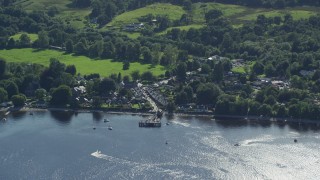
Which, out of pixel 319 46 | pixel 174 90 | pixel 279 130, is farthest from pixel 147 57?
pixel 279 130

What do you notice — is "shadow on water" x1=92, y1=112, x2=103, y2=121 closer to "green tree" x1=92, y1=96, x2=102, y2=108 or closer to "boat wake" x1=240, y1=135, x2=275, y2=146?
"green tree" x1=92, y1=96, x2=102, y2=108

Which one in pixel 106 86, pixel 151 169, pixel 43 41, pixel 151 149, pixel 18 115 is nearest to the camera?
pixel 151 169

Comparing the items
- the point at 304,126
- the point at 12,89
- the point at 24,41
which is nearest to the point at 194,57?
the point at 24,41

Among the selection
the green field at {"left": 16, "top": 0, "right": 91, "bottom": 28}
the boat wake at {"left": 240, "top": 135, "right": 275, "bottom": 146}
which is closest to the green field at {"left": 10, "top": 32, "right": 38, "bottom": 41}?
the green field at {"left": 16, "top": 0, "right": 91, "bottom": 28}

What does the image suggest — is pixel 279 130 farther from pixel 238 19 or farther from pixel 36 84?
pixel 238 19

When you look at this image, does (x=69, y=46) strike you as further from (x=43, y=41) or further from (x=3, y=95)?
(x=3, y=95)

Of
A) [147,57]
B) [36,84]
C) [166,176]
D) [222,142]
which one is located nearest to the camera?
[166,176]
